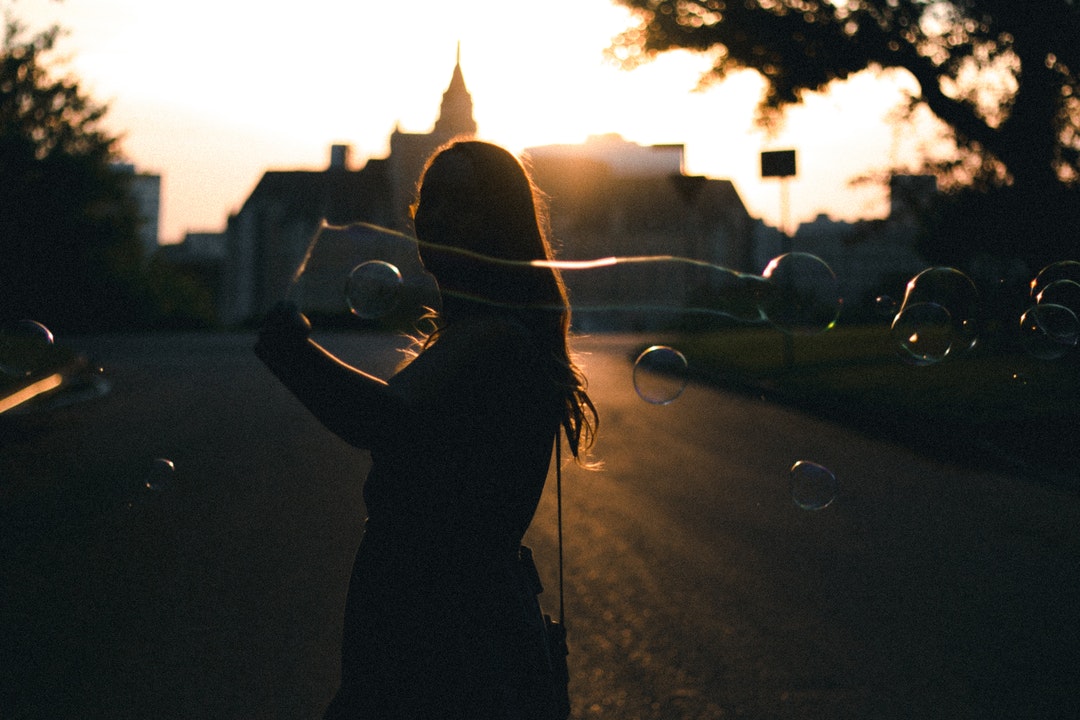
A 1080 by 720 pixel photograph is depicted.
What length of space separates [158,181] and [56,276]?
203 ft

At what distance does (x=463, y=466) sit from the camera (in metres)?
1.73

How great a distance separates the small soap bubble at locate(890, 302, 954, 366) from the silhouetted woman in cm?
371

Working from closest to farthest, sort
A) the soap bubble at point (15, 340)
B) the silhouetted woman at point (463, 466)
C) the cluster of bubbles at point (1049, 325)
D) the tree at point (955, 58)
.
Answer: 1. the silhouetted woman at point (463, 466)
2. the soap bubble at point (15, 340)
3. the cluster of bubbles at point (1049, 325)
4. the tree at point (955, 58)

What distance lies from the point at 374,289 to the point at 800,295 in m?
2.50

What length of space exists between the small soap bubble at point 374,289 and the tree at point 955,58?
12978 mm

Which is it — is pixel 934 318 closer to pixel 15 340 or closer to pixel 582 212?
pixel 15 340

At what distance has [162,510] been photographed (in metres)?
7.27

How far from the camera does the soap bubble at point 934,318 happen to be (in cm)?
519

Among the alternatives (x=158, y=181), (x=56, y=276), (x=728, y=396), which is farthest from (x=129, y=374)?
(x=158, y=181)

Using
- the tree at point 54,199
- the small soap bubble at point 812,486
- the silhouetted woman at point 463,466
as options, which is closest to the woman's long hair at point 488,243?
the silhouetted woman at point 463,466

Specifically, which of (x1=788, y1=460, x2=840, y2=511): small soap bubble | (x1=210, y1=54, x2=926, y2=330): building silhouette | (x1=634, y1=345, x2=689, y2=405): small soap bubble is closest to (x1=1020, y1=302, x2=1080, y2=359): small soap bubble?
(x1=788, y1=460, x2=840, y2=511): small soap bubble

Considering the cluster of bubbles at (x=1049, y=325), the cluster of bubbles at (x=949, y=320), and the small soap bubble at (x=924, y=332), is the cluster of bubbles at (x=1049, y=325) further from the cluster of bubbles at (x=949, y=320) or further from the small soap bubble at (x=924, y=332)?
the small soap bubble at (x=924, y=332)

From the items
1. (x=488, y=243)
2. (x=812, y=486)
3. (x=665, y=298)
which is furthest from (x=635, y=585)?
(x=488, y=243)

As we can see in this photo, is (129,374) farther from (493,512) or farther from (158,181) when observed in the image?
(158,181)
